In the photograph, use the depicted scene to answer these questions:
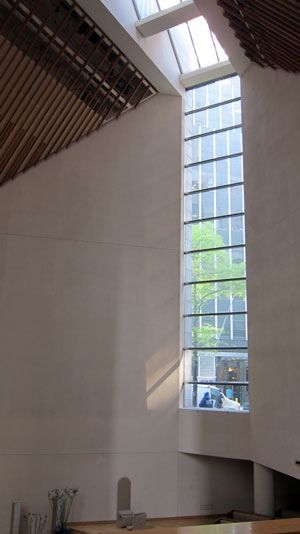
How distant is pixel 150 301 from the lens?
11211mm

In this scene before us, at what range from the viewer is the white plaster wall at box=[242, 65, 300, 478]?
8016 mm

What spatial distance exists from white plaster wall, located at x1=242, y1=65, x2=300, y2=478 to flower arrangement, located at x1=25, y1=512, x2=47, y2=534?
14.8ft

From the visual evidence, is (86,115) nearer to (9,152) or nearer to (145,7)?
(9,152)

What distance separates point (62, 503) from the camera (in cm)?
952

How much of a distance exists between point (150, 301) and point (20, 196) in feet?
13.0

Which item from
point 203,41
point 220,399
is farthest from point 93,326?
point 203,41

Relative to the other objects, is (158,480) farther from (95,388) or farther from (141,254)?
(141,254)

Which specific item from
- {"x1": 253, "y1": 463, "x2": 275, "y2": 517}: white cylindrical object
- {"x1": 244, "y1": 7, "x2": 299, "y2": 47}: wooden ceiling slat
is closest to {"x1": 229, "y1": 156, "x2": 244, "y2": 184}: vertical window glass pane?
{"x1": 244, "y1": 7, "x2": 299, "y2": 47}: wooden ceiling slat

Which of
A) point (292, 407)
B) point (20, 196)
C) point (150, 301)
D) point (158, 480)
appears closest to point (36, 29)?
point (20, 196)

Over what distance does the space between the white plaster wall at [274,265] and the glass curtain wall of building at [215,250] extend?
1.13m

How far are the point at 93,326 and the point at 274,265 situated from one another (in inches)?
172

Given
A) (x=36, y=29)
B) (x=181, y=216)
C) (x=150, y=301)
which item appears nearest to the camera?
(x=36, y=29)

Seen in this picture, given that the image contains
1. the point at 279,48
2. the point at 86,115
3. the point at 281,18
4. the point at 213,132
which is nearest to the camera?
the point at 281,18

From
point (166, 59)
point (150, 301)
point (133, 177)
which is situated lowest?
point (150, 301)
